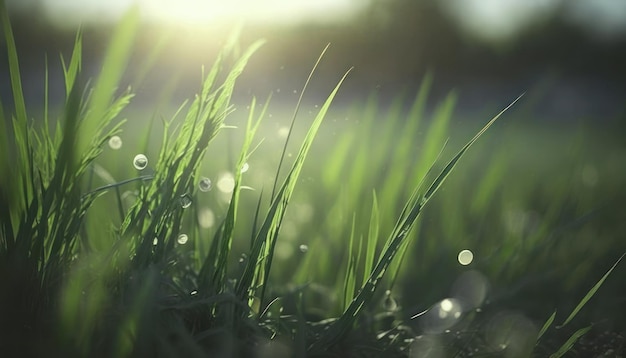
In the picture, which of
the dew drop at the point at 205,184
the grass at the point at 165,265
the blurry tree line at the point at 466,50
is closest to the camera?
the grass at the point at 165,265

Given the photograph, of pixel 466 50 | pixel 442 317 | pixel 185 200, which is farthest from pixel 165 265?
pixel 466 50

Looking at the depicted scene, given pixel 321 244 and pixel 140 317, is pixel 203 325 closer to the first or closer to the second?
pixel 140 317

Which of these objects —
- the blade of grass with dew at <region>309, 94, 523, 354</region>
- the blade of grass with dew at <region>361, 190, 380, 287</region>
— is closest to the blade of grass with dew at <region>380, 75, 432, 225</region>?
the blade of grass with dew at <region>361, 190, 380, 287</region>

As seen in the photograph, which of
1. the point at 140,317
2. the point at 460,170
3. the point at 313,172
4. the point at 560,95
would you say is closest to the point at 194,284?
the point at 140,317

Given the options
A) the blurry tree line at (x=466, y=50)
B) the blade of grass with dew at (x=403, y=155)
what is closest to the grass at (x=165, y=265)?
the blade of grass with dew at (x=403, y=155)

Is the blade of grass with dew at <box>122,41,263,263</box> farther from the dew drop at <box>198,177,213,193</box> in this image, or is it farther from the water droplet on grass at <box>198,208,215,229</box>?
the water droplet on grass at <box>198,208,215,229</box>

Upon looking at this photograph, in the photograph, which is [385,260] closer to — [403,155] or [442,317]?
[442,317]

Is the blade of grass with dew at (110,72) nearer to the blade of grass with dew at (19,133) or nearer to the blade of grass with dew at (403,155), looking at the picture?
the blade of grass with dew at (19,133)
